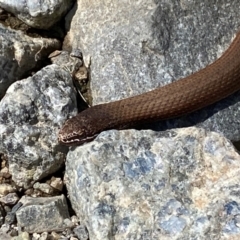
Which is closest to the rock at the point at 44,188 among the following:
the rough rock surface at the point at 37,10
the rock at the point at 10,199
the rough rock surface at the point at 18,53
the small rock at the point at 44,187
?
the small rock at the point at 44,187

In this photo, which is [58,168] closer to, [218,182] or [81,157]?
[81,157]

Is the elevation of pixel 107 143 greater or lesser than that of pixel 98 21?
lesser

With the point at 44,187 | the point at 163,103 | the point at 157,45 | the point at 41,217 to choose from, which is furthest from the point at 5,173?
the point at 157,45

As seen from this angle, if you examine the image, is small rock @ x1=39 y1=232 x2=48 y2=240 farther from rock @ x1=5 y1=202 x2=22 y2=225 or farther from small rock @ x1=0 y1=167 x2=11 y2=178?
small rock @ x1=0 y1=167 x2=11 y2=178

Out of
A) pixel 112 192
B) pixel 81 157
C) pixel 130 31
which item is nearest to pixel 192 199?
pixel 112 192

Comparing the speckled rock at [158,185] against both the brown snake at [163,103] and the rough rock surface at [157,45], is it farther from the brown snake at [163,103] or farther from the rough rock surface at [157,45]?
the rough rock surface at [157,45]

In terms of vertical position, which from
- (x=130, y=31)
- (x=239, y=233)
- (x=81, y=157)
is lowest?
(x=239, y=233)

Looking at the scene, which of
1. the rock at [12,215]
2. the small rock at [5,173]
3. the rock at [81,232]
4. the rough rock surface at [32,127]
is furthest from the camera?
the small rock at [5,173]
